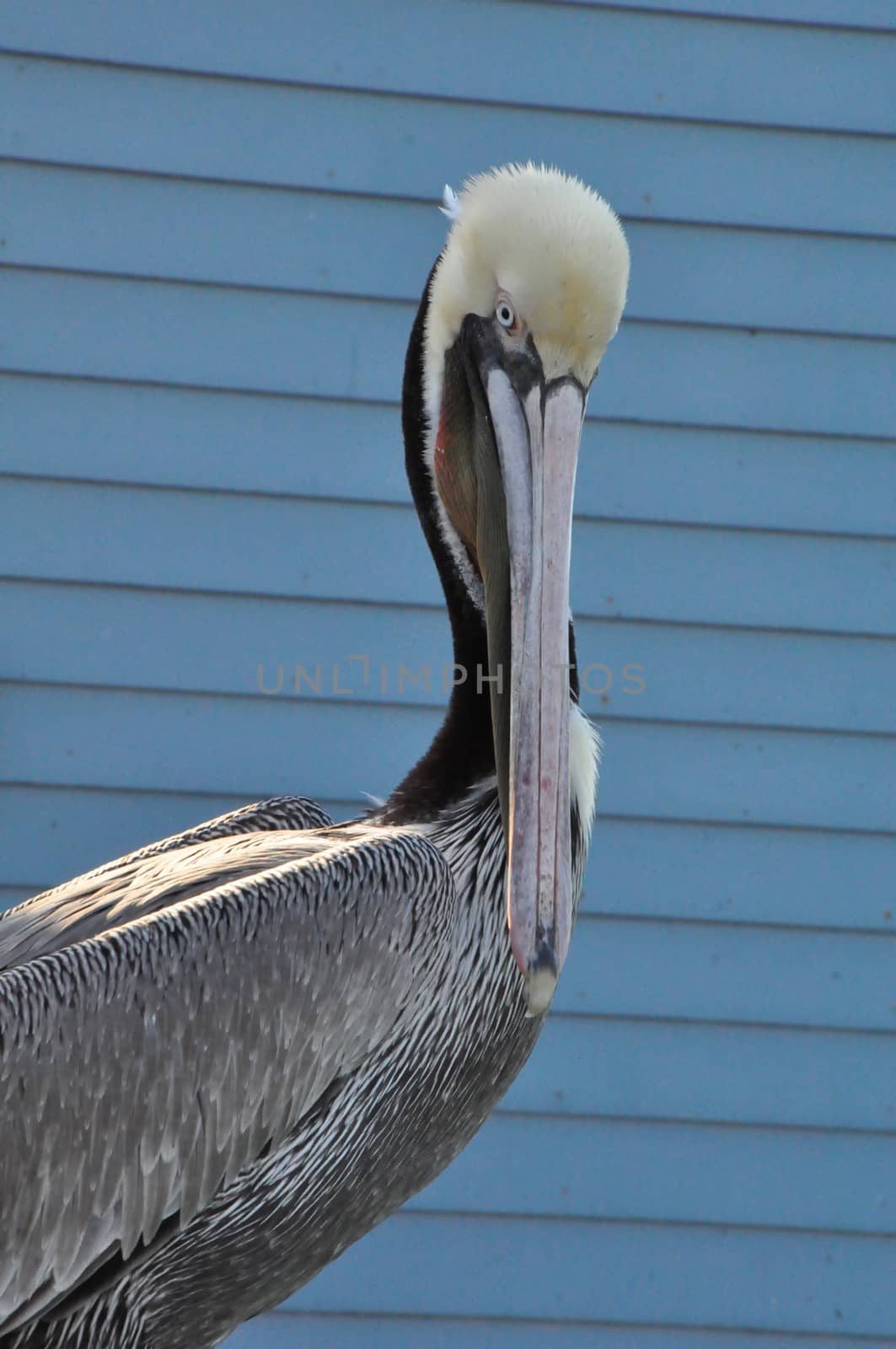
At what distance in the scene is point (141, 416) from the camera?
3336mm

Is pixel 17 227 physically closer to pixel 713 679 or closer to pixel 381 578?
pixel 381 578

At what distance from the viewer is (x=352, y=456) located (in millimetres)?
3391

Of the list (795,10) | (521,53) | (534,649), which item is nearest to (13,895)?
(534,649)

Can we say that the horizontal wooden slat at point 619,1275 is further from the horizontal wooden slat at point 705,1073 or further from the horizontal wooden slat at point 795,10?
the horizontal wooden slat at point 795,10

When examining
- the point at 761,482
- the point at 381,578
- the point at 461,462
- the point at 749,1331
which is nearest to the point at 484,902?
the point at 461,462

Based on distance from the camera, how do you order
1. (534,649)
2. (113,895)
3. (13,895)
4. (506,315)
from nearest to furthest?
(534,649) → (506,315) → (113,895) → (13,895)

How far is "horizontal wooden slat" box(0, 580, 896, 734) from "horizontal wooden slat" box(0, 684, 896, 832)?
4 cm

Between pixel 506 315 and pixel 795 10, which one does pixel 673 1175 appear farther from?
pixel 795 10

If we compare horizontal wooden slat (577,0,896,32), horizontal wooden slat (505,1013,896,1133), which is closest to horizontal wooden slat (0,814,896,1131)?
horizontal wooden slat (505,1013,896,1133)

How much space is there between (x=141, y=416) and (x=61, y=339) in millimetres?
251

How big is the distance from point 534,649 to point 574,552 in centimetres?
156

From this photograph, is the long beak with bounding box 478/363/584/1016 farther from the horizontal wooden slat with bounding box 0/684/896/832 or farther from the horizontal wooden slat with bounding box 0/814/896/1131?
the horizontal wooden slat with bounding box 0/814/896/1131

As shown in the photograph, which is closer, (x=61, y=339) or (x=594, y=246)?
(x=594, y=246)

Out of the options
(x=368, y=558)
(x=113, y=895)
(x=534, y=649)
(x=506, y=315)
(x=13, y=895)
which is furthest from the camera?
(x=368, y=558)
